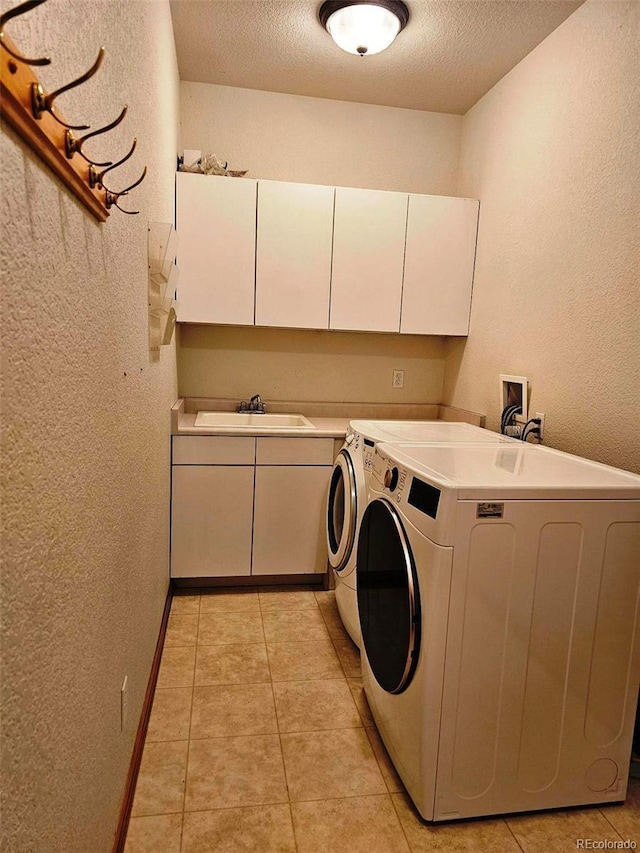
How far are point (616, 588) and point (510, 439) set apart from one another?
3.01 feet

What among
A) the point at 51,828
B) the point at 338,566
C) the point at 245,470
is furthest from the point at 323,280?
the point at 51,828

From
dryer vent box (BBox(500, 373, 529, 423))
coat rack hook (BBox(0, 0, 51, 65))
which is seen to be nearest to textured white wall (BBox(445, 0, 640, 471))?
dryer vent box (BBox(500, 373, 529, 423))

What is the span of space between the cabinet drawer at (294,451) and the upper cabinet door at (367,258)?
0.71m

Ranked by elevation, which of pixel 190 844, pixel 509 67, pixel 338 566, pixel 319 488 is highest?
pixel 509 67

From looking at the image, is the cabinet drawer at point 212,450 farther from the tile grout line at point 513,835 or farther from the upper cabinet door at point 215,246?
the tile grout line at point 513,835

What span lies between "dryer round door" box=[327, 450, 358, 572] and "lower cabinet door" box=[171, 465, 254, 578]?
1.50ft

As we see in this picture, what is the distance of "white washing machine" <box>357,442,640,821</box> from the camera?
1438 mm

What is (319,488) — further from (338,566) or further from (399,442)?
(399,442)

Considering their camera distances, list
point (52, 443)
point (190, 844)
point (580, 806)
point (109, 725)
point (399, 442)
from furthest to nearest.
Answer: point (399, 442), point (580, 806), point (190, 844), point (109, 725), point (52, 443)

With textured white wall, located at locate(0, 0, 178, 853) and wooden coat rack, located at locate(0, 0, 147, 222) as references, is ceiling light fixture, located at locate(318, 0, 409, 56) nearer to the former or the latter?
textured white wall, located at locate(0, 0, 178, 853)

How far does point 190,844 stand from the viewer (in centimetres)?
144

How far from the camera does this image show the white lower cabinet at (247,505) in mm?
2766

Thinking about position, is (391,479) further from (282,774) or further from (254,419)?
(254,419)

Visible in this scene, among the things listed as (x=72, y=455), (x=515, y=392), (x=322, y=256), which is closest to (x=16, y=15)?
(x=72, y=455)
